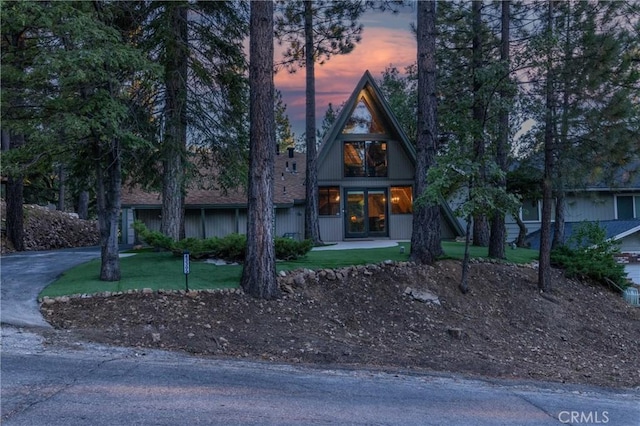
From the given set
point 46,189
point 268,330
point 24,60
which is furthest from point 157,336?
point 46,189

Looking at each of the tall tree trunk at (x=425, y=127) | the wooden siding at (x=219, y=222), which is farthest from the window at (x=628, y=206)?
the wooden siding at (x=219, y=222)

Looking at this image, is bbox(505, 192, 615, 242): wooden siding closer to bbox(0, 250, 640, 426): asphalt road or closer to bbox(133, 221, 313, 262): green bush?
bbox(133, 221, 313, 262): green bush

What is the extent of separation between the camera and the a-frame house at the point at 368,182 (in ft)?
68.4

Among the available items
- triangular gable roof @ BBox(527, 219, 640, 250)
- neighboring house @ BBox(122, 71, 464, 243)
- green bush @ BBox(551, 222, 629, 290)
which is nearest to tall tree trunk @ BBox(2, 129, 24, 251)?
neighboring house @ BBox(122, 71, 464, 243)

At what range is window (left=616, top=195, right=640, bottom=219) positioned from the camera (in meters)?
23.6

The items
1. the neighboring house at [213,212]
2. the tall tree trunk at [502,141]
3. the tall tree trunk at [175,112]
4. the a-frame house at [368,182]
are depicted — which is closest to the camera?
the tall tree trunk at [175,112]

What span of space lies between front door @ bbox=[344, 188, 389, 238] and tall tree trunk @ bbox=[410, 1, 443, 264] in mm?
8219

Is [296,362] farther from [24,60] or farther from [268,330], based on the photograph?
[24,60]

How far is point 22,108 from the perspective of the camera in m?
9.21

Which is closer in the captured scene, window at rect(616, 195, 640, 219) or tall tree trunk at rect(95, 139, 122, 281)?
tall tree trunk at rect(95, 139, 122, 281)

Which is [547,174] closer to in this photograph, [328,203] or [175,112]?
[328,203]

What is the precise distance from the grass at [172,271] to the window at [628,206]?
38.3 feet

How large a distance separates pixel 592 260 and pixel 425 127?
697 centimetres

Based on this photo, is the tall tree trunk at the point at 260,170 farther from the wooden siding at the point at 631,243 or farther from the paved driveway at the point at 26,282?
the wooden siding at the point at 631,243
